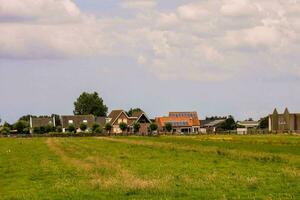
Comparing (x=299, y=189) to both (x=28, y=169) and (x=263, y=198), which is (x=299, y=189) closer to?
(x=263, y=198)

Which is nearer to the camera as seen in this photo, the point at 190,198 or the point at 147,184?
the point at 190,198

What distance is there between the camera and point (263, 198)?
21.7 metres

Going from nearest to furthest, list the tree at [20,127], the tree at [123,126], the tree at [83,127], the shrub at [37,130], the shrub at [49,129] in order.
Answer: the tree at [123,126] < the shrub at [49,129] < the shrub at [37,130] < the tree at [83,127] < the tree at [20,127]

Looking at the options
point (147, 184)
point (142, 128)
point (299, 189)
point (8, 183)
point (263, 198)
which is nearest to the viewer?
point (263, 198)

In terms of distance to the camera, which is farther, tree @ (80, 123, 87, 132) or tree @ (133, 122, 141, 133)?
tree @ (80, 123, 87, 132)

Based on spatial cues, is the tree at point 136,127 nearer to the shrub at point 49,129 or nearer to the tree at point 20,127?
the shrub at point 49,129

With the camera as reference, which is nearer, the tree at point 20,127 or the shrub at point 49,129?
the shrub at point 49,129

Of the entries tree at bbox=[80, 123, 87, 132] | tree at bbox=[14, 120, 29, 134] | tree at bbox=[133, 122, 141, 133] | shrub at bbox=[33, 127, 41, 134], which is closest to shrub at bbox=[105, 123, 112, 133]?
tree at bbox=[133, 122, 141, 133]

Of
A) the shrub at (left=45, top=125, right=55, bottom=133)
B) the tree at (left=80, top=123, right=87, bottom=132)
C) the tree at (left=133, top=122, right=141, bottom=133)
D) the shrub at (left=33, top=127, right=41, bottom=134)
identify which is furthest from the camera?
the tree at (left=80, top=123, right=87, bottom=132)

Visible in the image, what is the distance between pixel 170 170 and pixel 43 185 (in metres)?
8.78

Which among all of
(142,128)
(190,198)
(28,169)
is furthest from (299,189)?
(142,128)

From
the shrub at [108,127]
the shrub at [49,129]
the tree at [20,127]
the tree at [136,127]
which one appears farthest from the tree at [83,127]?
the tree at [20,127]

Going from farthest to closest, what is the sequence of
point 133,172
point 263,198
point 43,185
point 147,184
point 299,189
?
point 133,172, point 43,185, point 147,184, point 299,189, point 263,198

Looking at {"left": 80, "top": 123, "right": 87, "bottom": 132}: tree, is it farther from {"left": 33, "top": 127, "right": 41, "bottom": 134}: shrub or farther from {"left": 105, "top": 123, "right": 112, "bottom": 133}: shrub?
{"left": 33, "top": 127, "right": 41, "bottom": 134}: shrub
